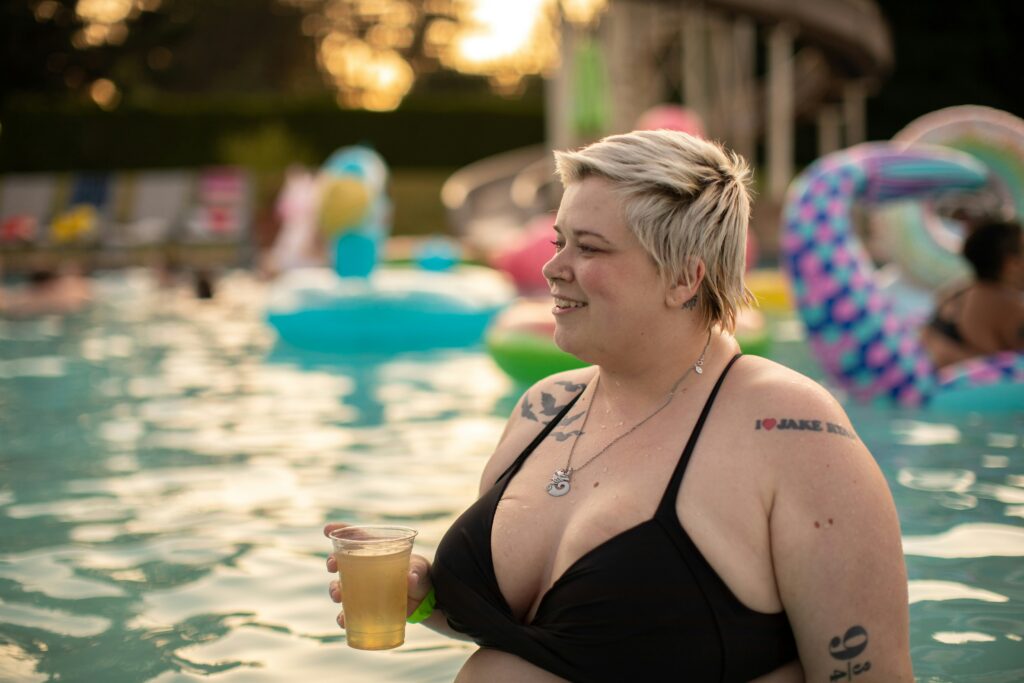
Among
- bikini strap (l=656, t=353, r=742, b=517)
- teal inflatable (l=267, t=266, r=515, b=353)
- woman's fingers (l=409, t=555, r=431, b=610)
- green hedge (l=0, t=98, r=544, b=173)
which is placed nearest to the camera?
bikini strap (l=656, t=353, r=742, b=517)

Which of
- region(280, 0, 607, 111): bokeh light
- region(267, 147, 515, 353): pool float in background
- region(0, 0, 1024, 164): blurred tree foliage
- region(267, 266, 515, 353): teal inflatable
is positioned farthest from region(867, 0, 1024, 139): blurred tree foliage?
region(267, 266, 515, 353): teal inflatable

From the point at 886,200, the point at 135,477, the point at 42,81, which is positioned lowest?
the point at 135,477

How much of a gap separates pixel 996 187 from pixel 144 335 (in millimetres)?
7485

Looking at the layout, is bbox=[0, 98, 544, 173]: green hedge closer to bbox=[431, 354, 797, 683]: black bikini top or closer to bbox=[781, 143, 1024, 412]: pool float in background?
bbox=[781, 143, 1024, 412]: pool float in background

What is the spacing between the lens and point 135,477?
531 centimetres

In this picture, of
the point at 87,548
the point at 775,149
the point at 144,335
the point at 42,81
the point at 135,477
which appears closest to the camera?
the point at 87,548

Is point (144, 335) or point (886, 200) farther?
point (144, 335)

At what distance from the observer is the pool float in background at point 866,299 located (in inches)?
261

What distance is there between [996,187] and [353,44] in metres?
38.9

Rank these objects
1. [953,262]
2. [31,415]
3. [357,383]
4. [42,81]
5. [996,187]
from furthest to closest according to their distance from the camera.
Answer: [42,81] → [953,262] → [996,187] → [357,383] → [31,415]

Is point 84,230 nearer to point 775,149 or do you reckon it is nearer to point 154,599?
point 775,149

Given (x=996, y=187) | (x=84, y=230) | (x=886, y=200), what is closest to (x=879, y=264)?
(x=996, y=187)

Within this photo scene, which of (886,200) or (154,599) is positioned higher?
(886,200)

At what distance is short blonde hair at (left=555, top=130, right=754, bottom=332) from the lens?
6.89 feet
